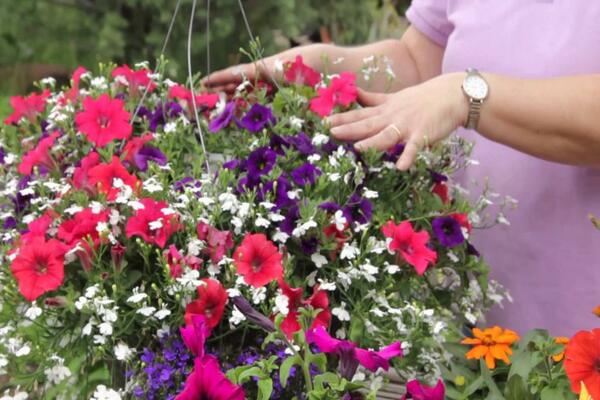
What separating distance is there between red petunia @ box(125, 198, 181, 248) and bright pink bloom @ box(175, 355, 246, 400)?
276mm

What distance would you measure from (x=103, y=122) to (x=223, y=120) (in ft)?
0.62

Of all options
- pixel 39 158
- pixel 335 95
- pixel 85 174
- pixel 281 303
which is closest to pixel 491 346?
pixel 281 303

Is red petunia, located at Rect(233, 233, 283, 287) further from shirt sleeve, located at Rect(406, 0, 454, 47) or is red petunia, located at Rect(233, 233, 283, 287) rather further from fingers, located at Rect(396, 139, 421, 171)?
shirt sleeve, located at Rect(406, 0, 454, 47)

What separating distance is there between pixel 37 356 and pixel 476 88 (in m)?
0.74

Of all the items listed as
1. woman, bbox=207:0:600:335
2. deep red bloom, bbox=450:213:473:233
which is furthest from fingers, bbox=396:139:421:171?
deep red bloom, bbox=450:213:473:233

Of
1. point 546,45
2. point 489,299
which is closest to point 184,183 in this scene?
point 489,299

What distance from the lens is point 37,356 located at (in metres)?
1.11

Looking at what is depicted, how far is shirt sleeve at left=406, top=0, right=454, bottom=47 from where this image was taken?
1.59 meters

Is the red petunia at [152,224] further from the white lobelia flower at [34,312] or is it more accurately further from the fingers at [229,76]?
the fingers at [229,76]

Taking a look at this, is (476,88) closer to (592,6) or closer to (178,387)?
(592,6)

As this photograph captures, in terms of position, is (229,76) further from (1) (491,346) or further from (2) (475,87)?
(1) (491,346)

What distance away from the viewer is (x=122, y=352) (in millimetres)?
970

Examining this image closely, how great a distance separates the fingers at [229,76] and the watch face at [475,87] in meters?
0.44

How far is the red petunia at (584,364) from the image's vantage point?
34.4 inches
